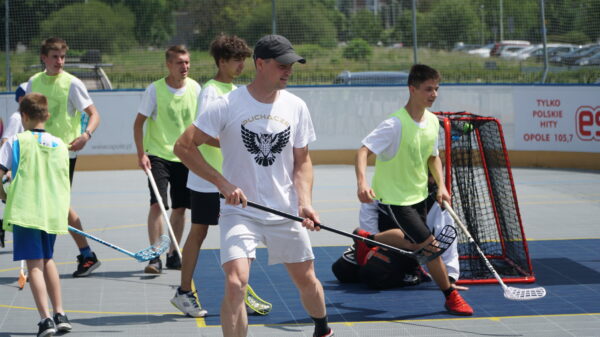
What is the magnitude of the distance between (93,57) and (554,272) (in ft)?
36.9

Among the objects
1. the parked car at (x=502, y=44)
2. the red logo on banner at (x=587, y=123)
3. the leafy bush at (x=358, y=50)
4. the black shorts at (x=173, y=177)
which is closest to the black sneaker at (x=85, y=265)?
the black shorts at (x=173, y=177)

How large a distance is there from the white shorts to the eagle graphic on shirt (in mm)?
330

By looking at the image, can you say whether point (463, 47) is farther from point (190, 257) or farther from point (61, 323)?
point (61, 323)

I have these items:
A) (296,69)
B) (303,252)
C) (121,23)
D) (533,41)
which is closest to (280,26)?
(296,69)

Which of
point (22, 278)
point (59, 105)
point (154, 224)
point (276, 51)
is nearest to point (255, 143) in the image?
point (276, 51)

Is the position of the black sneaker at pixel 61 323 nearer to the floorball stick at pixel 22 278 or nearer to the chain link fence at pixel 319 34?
the floorball stick at pixel 22 278

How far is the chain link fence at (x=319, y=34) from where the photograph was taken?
16.4 meters

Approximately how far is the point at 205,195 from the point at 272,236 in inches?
71.2

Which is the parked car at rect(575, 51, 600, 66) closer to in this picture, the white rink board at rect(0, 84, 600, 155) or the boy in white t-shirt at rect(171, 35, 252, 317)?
the white rink board at rect(0, 84, 600, 155)

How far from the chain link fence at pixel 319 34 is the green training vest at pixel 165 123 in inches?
355

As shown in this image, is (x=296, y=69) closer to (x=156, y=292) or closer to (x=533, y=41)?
(x=533, y=41)

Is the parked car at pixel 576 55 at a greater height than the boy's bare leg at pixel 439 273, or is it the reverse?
the parked car at pixel 576 55

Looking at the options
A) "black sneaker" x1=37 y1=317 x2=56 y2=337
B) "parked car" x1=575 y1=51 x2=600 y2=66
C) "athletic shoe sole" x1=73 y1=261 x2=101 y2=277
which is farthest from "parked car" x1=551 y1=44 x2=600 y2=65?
"black sneaker" x1=37 y1=317 x2=56 y2=337

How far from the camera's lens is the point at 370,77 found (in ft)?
57.8
